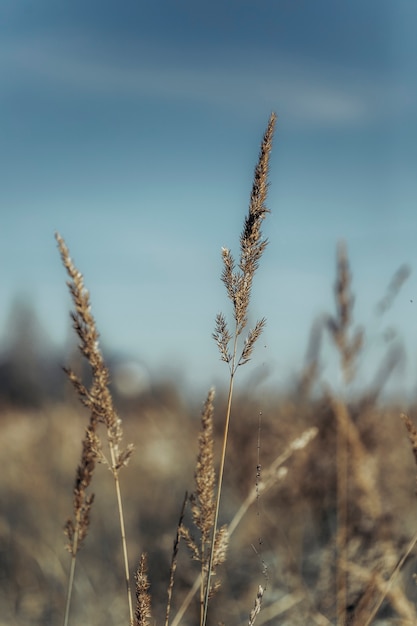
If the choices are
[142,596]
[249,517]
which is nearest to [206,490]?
[142,596]

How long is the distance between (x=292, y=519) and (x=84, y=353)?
2.09 meters

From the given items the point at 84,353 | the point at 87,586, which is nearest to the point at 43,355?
the point at 87,586

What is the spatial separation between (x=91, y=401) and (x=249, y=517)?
2.26 metres

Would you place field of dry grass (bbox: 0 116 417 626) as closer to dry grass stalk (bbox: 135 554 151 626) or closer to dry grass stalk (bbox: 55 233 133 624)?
dry grass stalk (bbox: 55 233 133 624)

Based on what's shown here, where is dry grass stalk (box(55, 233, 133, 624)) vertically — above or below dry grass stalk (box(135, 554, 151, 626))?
above

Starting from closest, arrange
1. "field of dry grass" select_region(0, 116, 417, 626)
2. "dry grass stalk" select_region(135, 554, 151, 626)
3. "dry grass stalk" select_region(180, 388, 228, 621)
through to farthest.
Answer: "dry grass stalk" select_region(135, 554, 151, 626) < "dry grass stalk" select_region(180, 388, 228, 621) < "field of dry grass" select_region(0, 116, 417, 626)

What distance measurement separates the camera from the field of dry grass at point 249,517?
2.53 metres

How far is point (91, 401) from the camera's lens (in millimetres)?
1592

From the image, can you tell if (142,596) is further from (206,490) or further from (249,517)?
(249,517)

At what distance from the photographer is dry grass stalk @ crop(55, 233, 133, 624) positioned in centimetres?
152

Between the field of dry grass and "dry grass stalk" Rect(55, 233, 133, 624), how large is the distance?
0.01m

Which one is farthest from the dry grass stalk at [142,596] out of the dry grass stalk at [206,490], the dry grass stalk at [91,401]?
the dry grass stalk at [206,490]

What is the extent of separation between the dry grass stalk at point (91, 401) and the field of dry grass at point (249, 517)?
0.04 ft

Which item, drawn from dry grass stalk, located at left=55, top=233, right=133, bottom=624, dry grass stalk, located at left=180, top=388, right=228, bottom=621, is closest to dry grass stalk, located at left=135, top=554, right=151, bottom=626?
dry grass stalk, located at left=55, top=233, right=133, bottom=624
